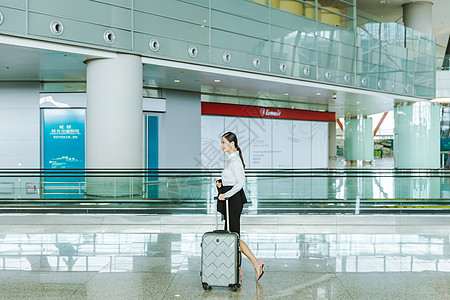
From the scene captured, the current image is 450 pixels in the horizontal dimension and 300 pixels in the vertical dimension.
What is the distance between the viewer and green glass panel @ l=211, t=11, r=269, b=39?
16156mm

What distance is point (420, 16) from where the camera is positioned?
26.2m

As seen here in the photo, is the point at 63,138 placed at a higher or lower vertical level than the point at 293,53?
lower

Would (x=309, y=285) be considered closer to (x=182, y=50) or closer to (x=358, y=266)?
(x=358, y=266)

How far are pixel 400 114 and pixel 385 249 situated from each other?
2032cm

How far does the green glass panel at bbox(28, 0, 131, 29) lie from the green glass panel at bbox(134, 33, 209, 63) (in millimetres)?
551

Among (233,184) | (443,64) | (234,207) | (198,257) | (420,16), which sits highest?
(420,16)

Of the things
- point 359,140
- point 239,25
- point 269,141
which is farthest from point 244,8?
point 359,140

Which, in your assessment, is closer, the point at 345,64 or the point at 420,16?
the point at 345,64

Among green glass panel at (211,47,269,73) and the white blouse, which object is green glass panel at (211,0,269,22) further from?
the white blouse

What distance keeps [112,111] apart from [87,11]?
2.71 metres

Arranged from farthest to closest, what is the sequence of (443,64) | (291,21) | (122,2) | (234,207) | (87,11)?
(443,64), (291,21), (122,2), (87,11), (234,207)

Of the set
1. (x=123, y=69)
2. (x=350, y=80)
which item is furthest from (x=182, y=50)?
(x=350, y=80)

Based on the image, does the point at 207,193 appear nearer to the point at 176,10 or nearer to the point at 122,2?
the point at 122,2

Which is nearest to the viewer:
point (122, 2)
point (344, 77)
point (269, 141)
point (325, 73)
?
point (122, 2)
